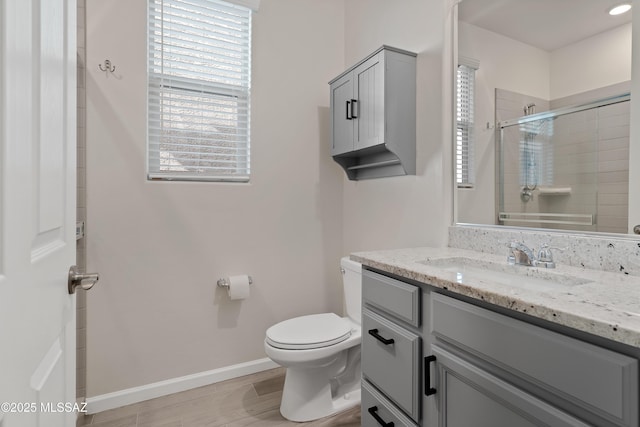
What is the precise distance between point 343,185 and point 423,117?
2.93ft

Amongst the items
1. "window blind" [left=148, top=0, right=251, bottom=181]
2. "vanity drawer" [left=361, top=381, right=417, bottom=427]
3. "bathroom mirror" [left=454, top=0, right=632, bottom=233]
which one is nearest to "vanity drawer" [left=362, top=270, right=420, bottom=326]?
"vanity drawer" [left=361, top=381, right=417, bottom=427]

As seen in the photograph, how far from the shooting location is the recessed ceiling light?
106cm

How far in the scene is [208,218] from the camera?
208 centimetres

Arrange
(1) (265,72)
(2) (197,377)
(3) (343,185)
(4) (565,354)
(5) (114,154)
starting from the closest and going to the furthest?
(4) (565,354) → (5) (114,154) → (2) (197,377) → (1) (265,72) → (3) (343,185)

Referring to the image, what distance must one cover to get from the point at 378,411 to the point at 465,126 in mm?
1332

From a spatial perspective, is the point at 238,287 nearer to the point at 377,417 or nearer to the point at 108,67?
the point at 377,417

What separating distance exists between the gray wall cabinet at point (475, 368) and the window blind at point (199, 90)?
52.8 inches

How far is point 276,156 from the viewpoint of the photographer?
227 cm

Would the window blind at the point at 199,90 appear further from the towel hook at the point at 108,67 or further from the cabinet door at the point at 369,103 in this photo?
the cabinet door at the point at 369,103

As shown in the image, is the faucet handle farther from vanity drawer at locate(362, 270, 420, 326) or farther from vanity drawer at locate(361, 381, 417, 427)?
vanity drawer at locate(361, 381, 417, 427)

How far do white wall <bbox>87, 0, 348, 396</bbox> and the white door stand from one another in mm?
1194

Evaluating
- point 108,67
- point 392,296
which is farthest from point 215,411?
point 108,67

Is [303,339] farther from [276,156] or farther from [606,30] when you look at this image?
[606,30]

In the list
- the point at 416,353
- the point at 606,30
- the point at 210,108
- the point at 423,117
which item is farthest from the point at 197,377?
the point at 606,30
